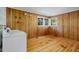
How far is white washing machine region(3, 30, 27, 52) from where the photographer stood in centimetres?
101

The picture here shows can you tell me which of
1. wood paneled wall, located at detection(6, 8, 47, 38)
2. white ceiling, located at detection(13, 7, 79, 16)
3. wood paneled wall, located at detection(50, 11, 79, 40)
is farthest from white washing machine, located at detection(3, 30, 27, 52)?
wood paneled wall, located at detection(50, 11, 79, 40)

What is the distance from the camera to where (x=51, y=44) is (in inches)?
44.0

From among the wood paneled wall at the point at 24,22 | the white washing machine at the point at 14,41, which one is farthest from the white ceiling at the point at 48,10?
the white washing machine at the point at 14,41

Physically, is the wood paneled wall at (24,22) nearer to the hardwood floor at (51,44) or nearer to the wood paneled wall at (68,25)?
the hardwood floor at (51,44)

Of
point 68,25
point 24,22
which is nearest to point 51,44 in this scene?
point 68,25

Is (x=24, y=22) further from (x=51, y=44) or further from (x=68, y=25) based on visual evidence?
(x=68, y=25)

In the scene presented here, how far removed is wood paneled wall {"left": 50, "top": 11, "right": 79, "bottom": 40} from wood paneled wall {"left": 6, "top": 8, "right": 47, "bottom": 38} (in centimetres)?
21

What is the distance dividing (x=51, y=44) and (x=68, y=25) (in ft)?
1.11

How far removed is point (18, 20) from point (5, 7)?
206 mm

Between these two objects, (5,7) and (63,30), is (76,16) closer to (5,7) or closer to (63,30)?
(63,30)

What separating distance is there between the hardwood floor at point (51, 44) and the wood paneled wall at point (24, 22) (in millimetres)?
79

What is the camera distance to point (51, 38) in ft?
3.73
